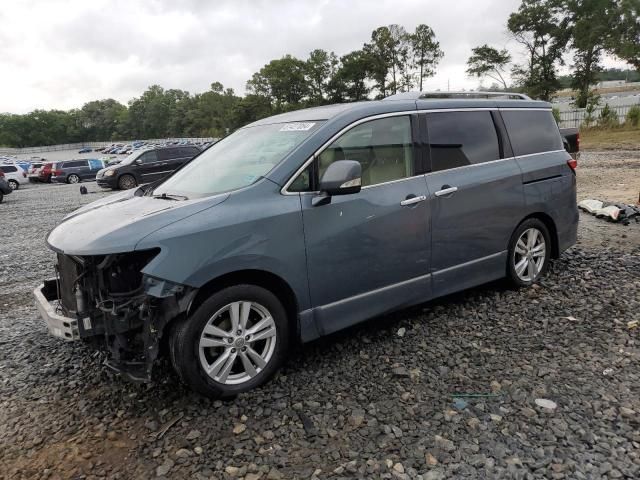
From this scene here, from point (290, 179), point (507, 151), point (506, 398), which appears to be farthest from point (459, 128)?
point (506, 398)

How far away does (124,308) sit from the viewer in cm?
288

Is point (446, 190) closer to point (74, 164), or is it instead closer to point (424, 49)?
point (74, 164)

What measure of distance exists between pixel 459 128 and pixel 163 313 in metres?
2.92

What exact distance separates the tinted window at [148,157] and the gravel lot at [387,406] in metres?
16.9

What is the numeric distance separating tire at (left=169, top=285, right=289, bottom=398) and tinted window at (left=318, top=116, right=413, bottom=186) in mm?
1024

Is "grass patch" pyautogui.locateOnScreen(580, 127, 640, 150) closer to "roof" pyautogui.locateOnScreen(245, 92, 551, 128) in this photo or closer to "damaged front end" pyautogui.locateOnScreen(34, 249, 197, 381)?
"roof" pyautogui.locateOnScreen(245, 92, 551, 128)

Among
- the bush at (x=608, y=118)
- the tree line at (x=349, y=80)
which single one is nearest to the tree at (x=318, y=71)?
the tree line at (x=349, y=80)

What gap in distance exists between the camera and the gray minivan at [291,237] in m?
2.94

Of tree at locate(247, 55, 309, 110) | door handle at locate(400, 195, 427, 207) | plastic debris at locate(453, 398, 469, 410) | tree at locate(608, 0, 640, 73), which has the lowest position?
plastic debris at locate(453, 398, 469, 410)

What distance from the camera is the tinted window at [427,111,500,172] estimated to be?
4074mm

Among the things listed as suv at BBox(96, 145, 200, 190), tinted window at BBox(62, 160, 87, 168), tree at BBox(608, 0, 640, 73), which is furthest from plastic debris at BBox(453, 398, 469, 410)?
tree at BBox(608, 0, 640, 73)

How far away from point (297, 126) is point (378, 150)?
0.66 metres

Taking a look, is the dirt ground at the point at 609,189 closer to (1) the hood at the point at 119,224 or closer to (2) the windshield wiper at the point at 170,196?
(2) the windshield wiper at the point at 170,196

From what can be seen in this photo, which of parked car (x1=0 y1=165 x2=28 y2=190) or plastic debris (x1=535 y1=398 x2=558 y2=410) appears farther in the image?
parked car (x1=0 y1=165 x2=28 y2=190)
